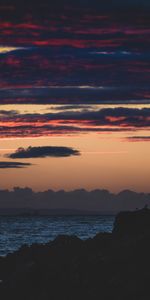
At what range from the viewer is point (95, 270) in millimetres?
25812

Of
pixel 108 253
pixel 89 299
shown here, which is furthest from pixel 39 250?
pixel 89 299

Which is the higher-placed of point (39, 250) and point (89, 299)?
point (39, 250)

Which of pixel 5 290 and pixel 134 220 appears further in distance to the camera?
pixel 134 220

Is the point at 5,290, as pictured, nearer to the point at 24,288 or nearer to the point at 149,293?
the point at 24,288

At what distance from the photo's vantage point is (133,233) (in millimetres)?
30562

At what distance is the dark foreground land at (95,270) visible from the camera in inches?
963

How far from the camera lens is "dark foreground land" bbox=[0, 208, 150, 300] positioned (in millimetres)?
24469

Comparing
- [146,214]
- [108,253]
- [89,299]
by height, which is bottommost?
[89,299]

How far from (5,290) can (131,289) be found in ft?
25.7

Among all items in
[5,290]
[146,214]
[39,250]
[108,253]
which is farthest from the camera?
[39,250]

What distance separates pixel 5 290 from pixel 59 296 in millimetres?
4080

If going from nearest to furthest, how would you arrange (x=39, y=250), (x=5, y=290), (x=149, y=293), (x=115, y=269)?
(x=149, y=293) < (x=115, y=269) < (x=5, y=290) < (x=39, y=250)

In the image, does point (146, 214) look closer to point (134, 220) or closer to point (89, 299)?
point (134, 220)

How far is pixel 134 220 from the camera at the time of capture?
3189 cm
